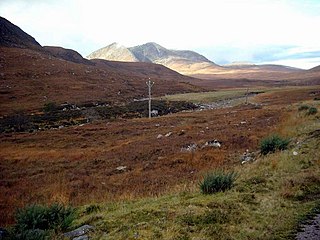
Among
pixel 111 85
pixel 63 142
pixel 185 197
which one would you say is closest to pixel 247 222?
pixel 185 197

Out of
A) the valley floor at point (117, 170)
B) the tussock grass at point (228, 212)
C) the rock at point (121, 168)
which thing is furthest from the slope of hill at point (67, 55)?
the tussock grass at point (228, 212)

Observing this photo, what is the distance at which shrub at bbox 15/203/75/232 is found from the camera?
7.80 meters

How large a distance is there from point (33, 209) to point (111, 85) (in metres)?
95.7

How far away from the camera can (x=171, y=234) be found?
6492mm

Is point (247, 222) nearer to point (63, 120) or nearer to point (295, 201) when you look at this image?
point (295, 201)

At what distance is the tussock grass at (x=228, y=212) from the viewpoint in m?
6.66

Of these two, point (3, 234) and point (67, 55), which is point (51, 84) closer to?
point (67, 55)

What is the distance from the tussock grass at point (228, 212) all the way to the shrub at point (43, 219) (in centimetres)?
43

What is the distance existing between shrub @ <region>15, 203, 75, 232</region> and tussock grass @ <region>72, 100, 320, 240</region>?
16.8 inches

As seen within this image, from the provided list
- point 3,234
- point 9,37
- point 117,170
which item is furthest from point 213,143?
point 9,37

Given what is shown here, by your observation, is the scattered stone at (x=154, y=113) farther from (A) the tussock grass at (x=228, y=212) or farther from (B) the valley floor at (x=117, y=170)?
(A) the tussock grass at (x=228, y=212)

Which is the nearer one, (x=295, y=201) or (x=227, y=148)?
(x=295, y=201)

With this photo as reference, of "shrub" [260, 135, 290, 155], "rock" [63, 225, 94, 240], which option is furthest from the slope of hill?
"rock" [63, 225, 94, 240]

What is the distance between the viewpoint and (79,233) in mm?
7227
